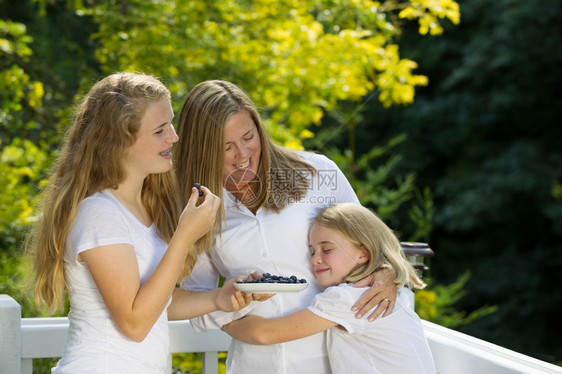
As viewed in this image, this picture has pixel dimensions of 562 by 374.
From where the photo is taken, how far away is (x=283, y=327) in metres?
1.55

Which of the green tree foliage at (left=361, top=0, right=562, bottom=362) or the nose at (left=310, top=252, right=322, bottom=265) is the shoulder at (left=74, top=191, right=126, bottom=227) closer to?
the nose at (left=310, top=252, right=322, bottom=265)

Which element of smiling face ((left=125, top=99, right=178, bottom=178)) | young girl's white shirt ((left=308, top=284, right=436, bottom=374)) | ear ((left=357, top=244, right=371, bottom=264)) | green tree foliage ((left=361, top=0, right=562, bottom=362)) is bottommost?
green tree foliage ((left=361, top=0, right=562, bottom=362))

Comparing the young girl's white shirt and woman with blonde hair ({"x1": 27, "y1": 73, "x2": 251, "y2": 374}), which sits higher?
woman with blonde hair ({"x1": 27, "y1": 73, "x2": 251, "y2": 374})

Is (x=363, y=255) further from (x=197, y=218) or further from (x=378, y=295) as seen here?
(x=197, y=218)

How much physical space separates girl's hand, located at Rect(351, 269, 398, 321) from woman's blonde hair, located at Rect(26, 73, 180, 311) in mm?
553

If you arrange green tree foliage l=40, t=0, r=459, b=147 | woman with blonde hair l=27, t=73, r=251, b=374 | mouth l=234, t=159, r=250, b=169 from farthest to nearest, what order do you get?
green tree foliage l=40, t=0, r=459, b=147 < mouth l=234, t=159, r=250, b=169 < woman with blonde hair l=27, t=73, r=251, b=374

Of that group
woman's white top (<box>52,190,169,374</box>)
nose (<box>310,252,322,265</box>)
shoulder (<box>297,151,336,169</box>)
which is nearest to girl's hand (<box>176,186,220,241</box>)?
woman's white top (<box>52,190,169,374</box>)

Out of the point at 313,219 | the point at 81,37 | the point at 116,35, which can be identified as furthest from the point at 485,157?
the point at 313,219

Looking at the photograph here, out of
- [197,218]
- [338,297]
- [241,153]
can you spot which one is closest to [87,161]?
[197,218]

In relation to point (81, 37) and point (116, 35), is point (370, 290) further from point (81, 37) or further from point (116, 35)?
point (81, 37)

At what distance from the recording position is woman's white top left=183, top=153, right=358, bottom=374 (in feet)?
5.31

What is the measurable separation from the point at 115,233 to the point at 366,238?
555 millimetres

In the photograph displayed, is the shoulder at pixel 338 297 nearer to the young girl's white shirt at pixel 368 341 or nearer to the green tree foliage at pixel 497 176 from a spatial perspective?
the young girl's white shirt at pixel 368 341

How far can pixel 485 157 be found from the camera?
22.3 feet
